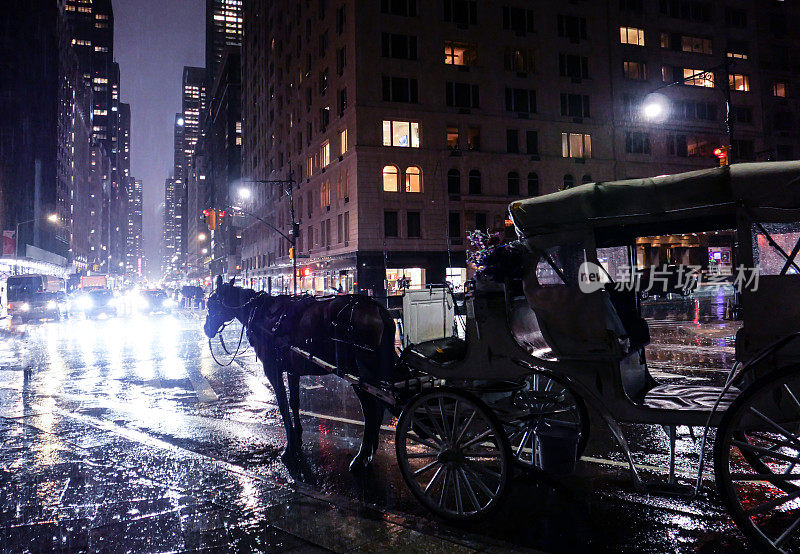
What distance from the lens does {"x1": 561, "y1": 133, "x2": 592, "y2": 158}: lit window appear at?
1893 inches

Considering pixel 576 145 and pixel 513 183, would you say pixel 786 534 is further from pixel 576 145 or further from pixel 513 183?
pixel 576 145

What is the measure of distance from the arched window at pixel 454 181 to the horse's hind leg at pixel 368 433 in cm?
3923

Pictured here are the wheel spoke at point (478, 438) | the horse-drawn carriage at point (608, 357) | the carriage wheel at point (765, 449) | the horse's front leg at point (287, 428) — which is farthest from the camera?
the horse's front leg at point (287, 428)

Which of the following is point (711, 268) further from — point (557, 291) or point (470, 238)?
point (470, 238)

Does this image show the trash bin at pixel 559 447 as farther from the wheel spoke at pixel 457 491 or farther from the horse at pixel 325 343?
the horse at pixel 325 343

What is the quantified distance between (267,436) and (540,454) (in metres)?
4.29

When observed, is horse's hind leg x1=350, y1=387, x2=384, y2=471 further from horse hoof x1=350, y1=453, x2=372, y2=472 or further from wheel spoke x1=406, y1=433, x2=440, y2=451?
wheel spoke x1=406, y1=433, x2=440, y2=451

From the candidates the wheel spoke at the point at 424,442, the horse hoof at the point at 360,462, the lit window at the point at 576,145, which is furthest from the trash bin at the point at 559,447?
the lit window at the point at 576,145

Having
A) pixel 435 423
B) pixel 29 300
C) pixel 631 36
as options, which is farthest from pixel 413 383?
pixel 631 36

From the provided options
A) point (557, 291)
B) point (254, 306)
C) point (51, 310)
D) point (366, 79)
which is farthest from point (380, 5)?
point (557, 291)

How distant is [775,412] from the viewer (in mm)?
4078

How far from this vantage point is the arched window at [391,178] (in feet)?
141

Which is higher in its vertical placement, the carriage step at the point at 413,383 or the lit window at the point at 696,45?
the lit window at the point at 696,45

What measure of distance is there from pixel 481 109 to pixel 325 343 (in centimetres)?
4235
